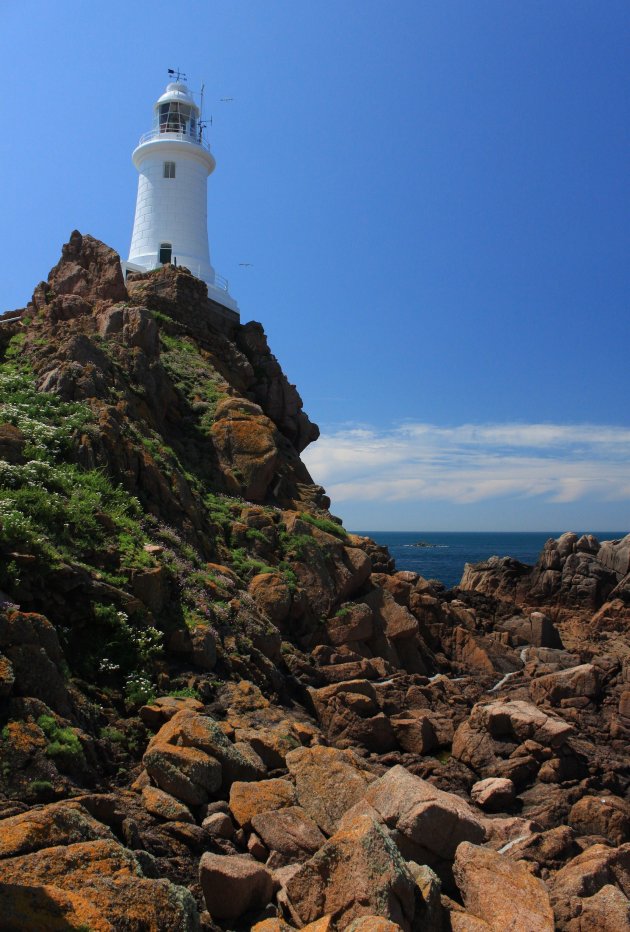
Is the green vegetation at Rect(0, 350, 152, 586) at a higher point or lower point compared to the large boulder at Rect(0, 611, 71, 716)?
higher

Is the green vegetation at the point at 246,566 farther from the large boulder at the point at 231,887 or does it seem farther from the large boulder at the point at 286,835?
the large boulder at the point at 231,887

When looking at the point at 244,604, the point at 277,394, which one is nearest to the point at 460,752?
the point at 244,604

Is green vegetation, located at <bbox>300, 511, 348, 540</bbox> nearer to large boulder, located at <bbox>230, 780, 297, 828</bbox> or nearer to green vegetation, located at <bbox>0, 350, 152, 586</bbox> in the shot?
green vegetation, located at <bbox>0, 350, 152, 586</bbox>

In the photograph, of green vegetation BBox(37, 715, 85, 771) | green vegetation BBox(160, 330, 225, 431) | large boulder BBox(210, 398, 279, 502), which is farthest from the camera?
green vegetation BBox(160, 330, 225, 431)

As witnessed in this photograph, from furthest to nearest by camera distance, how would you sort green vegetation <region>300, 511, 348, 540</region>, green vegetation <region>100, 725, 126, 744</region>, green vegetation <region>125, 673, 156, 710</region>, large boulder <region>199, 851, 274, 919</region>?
green vegetation <region>300, 511, 348, 540</region>, green vegetation <region>125, 673, 156, 710</region>, green vegetation <region>100, 725, 126, 744</region>, large boulder <region>199, 851, 274, 919</region>

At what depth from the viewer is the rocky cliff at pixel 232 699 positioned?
271 inches

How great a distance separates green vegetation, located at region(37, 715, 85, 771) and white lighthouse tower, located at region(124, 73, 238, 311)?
33.0 meters

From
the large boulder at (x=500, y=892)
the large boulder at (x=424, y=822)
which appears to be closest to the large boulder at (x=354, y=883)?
Answer: the large boulder at (x=500, y=892)

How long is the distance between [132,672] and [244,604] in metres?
5.32

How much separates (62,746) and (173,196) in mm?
37694

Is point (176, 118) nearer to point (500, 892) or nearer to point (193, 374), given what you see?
point (193, 374)

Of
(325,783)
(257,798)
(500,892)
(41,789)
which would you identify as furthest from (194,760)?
(500,892)

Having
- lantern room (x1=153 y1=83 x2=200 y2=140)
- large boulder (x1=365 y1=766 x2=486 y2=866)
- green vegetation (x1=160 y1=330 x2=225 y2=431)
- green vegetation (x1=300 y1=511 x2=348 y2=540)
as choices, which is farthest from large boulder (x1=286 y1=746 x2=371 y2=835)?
lantern room (x1=153 y1=83 x2=200 y2=140)

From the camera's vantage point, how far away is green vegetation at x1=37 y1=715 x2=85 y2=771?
8.09 m
